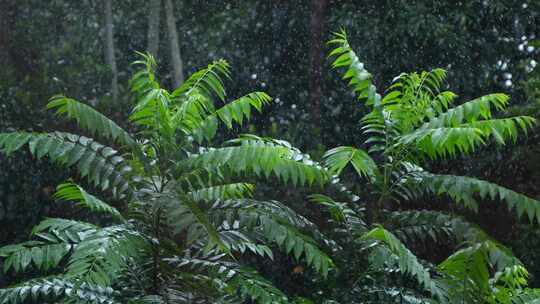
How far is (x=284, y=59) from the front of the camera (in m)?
13.5

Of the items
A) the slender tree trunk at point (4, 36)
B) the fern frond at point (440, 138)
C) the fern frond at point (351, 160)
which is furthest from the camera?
the slender tree trunk at point (4, 36)

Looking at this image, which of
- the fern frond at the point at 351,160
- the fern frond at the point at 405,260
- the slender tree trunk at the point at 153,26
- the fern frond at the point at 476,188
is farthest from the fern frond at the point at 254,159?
the slender tree trunk at the point at 153,26

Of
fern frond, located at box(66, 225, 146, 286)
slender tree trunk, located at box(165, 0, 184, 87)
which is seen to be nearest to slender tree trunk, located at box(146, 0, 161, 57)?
slender tree trunk, located at box(165, 0, 184, 87)

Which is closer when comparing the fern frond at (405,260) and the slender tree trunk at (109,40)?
the fern frond at (405,260)

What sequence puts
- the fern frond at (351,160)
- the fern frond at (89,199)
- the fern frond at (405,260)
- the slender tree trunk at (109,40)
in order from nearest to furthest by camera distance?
the fern frond at (405,260) → the fern frond at (89,199) → the fern frond at (351,160) → the slender tree trunk at (109,40)

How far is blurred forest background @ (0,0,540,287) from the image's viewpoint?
9766 mm

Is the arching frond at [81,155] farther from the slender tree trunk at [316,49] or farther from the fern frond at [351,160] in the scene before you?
the slender tree trunk at [316,49]

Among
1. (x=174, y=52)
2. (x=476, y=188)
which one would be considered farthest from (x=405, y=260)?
(x=174, y=52)

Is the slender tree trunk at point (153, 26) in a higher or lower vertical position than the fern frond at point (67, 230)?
higher

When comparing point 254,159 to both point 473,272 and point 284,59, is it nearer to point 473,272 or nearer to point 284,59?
point 473,272

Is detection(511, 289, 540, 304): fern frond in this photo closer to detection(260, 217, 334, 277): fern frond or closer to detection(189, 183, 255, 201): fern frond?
detection(260, 217, 334, 277): fern frond

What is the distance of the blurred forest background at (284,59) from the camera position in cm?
977

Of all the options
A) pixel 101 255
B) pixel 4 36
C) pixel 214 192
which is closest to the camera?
pixel 101 255

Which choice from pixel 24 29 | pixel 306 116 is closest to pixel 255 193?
pixel 306 116
